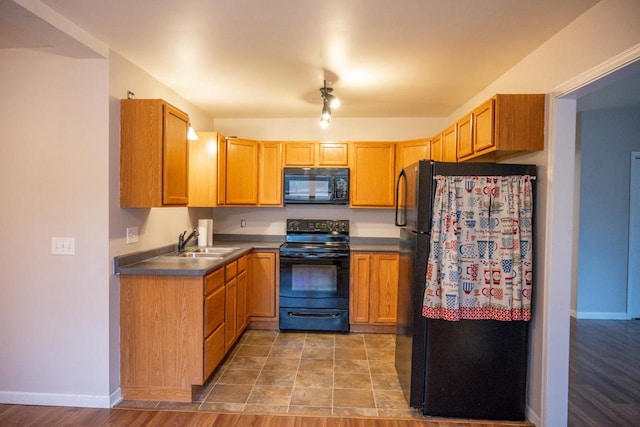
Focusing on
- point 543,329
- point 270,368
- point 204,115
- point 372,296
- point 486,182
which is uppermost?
point 204,115

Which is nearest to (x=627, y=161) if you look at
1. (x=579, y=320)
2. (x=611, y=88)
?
(x=611, y=88)

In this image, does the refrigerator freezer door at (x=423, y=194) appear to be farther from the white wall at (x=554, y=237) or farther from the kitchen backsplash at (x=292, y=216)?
the kitchen backsplash at (x=292, y=216)

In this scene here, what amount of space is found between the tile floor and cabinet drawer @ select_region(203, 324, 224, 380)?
19 centimetres

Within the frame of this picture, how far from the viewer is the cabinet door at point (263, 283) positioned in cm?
359

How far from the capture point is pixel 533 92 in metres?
2.19

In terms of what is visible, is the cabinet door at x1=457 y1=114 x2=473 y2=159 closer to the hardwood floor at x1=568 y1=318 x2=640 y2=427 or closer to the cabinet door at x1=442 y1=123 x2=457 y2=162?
the cabinet door at x1=442 y1=123 x2=457 y2=162

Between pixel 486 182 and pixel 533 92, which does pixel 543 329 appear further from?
pixel 533 92

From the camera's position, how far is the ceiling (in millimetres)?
1755

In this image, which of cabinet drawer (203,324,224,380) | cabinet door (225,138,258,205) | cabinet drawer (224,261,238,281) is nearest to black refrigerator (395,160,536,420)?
cabinet drawer (203,324,224,380)

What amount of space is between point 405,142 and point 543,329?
2.37 m

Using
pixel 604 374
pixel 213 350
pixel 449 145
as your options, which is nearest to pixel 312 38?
pixel 449 145

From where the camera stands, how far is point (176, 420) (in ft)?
6.88

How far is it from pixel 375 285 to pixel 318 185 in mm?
1333

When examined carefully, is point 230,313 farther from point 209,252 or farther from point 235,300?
point 209,252
